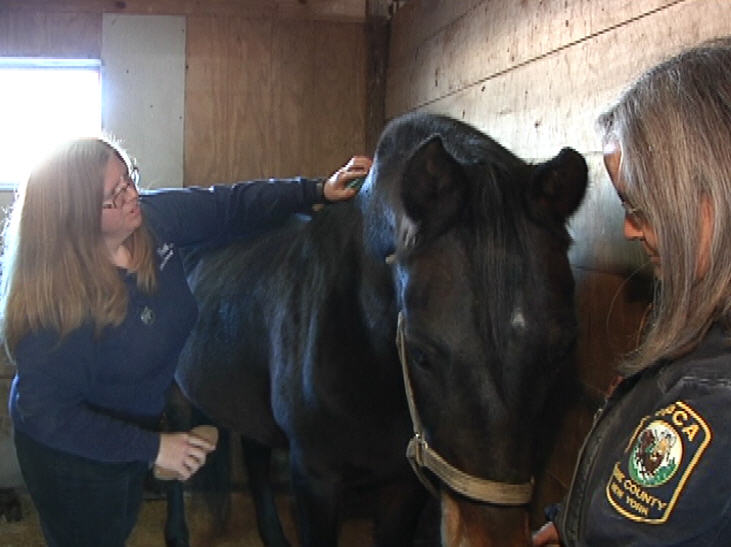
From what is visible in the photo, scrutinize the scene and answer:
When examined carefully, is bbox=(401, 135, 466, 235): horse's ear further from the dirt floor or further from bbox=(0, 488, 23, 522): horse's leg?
bbox=(0, 488, 23, 522): horse's leg

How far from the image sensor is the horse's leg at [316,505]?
166cm

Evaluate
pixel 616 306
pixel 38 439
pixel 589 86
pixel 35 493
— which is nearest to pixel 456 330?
pixel 616 306

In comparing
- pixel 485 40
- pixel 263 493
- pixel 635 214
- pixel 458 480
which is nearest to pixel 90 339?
pixel 458 480

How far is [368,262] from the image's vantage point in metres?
1.45

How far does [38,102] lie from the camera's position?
3047mm

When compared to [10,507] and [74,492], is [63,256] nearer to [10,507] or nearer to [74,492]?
[74,492]

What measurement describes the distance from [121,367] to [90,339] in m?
0.10

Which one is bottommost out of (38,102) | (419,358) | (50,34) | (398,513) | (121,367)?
(398,513)

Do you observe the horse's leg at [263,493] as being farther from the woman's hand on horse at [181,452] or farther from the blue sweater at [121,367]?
the woman's hand on horse at [181,452]

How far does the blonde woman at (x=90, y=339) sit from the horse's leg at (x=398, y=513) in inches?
24.1

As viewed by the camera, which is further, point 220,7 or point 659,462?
point 220,7

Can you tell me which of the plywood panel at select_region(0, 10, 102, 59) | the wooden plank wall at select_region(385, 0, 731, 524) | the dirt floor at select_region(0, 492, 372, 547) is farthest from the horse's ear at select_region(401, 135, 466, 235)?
the plywood panel at select_region(0, 10, 102, 59)

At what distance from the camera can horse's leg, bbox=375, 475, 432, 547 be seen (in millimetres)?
1784

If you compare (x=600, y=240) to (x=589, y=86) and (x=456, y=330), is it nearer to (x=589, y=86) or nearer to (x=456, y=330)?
(x=589, y=86)
